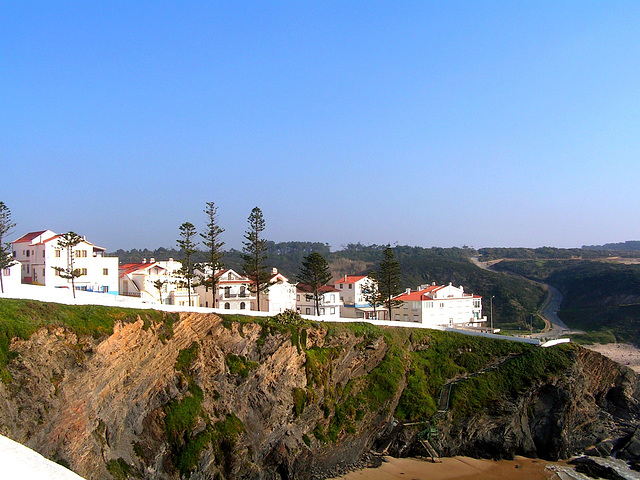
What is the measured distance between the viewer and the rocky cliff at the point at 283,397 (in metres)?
21.0

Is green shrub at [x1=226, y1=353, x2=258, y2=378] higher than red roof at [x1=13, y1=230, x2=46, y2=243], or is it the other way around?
red roof at [x1=13, y1=230, x2=46, y2=243]

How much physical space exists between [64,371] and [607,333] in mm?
70429

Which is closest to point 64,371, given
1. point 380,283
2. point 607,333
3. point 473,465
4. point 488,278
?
point 473,465

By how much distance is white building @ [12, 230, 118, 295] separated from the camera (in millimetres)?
40500

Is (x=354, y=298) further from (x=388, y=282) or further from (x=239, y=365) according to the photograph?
(x=239, y=365)

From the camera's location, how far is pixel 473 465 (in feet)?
97.8

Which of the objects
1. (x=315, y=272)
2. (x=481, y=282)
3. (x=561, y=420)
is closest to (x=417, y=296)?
(x=315, y=272)

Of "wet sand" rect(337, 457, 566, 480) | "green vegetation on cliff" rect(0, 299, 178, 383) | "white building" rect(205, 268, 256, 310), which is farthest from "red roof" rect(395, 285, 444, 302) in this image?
"green vegetation on cliff" rect(0, 299, 178, 383)

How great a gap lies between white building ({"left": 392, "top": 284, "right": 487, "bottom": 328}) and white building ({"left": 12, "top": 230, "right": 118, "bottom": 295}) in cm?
2846

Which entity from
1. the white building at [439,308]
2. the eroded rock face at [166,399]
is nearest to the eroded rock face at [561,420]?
the eroded rock face at [166,399]

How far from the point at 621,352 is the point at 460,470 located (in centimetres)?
4217

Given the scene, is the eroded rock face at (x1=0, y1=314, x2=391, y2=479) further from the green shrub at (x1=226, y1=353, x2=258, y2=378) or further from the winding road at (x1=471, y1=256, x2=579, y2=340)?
the winding road at (x1=471, y1=256, x2=579, y2=340)

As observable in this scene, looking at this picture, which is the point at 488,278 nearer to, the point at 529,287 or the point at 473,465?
the point at 529,287

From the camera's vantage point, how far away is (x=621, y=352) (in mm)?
60656
